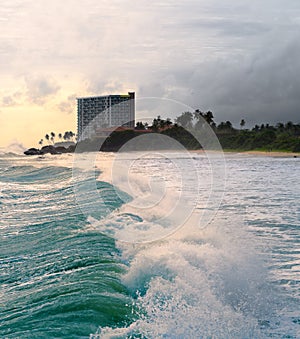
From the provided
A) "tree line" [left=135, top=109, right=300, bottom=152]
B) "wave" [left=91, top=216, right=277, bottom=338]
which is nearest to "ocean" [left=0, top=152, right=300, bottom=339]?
"wave" [left=91, top=216, right=277, bottom=338]

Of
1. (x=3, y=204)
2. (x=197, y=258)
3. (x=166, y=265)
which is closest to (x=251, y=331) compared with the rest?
(x=166, y=265)

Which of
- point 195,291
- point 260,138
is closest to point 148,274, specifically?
point 195,291

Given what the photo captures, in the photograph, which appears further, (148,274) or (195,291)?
(148,274)

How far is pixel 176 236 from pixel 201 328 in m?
4.30

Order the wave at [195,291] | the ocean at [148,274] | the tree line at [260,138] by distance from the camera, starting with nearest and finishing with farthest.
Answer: the wave at [195,291] → the ocean at [148,274] → the tree line at [260,138]

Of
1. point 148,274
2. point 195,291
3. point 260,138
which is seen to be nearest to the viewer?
point 195,291

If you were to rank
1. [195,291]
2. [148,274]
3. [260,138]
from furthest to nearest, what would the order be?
[260,138] → [148,274] → [195,291]

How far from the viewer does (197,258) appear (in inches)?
295

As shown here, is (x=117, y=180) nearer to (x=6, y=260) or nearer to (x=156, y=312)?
(x=6, y=260)

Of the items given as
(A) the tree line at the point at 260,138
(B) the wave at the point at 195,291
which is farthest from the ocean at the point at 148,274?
(A) the tree line at the point at 260,138

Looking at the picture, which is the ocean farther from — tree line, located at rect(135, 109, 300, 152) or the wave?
tree line, located at rect(135, 109, 300, 152)

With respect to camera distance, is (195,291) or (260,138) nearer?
(195,291)

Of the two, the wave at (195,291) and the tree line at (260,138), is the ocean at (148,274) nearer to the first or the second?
the wave at (195,291)

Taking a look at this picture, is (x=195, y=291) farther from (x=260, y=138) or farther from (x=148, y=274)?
(x=260, y=138)
